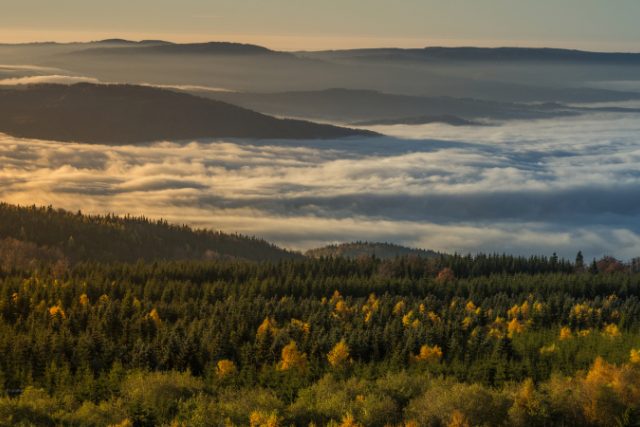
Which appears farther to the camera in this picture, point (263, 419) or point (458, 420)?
point (263, 419)

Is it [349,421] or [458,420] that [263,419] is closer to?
[349,421]

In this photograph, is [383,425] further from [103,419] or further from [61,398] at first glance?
[61,398]

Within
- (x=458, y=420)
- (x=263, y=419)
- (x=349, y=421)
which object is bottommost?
(x=263, y=419)

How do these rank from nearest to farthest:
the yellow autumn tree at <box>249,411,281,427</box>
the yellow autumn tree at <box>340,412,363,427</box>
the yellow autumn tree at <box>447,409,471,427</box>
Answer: the yellow autumn tree at <box>447,409,471,427</box>
the yellow autumn tree at <box>340,412,363,427</box>
the yellow autumn tree at <box>249,411,281,427</box>

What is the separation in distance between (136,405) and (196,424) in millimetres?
16237

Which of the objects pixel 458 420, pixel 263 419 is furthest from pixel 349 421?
pixel 458 420

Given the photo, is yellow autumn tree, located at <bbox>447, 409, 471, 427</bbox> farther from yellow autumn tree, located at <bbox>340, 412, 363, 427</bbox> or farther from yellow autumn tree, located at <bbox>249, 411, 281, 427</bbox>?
yellow autumn tree, located at <bbox>249, 411, 281, 427</bbox>

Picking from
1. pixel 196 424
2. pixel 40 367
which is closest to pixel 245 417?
pixel 196 424

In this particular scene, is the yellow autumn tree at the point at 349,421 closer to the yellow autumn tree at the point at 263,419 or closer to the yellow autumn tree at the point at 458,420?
the yellow autumn tree at the point at 263,419

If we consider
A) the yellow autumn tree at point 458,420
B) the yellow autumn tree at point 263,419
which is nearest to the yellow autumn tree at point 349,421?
the yellow autumn tree at point 263,419

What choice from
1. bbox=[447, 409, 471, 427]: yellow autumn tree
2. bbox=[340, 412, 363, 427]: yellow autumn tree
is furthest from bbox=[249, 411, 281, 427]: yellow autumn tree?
bbox=[447, 409, 471, 427]: yellow autumn tree

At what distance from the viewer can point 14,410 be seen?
149 metres

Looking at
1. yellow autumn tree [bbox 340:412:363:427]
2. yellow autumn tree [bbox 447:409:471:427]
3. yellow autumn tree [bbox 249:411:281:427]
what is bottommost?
yellow autumn tree [bbox 249:411:281:427]

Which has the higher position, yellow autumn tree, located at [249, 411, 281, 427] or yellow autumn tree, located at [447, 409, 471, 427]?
yellow autumn tree, located at [447, 409, 471, 427]
